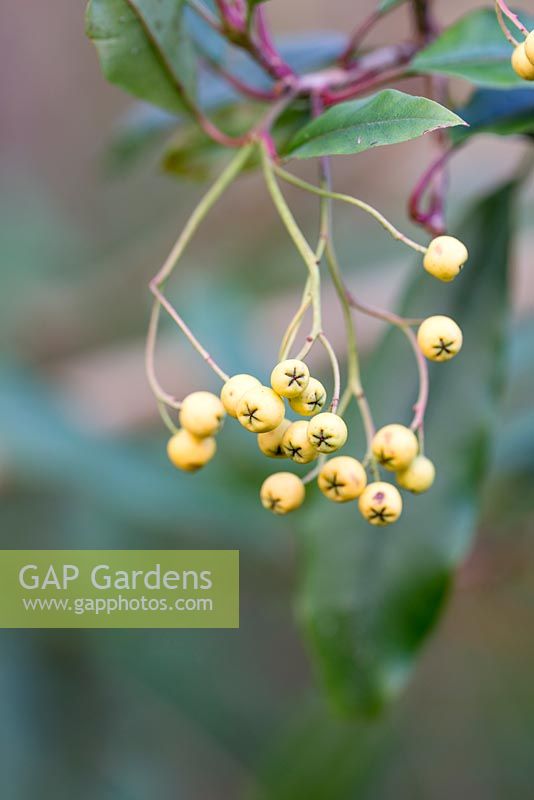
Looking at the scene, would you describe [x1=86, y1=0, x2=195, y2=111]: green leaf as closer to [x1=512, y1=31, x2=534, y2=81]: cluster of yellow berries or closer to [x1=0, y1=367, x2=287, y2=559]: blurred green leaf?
[x1=512, y1=31, x2=534, y2=81]: cluster of yellow berries

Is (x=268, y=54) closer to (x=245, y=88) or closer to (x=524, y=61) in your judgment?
(x=245, y=88)

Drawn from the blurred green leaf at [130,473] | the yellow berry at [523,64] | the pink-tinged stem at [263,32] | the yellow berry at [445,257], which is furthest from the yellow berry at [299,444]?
the blurred green leaf at [130,473]

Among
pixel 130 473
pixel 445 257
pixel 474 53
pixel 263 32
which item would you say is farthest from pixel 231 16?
pixel 130 473

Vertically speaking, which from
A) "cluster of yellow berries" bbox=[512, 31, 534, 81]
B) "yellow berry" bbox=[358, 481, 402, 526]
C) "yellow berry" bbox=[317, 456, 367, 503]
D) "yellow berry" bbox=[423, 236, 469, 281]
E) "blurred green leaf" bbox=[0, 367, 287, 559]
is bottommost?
"yellow berry" bbox=[358, 481, 402, 526]

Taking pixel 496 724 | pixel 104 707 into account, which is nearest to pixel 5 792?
pixel 104 707
